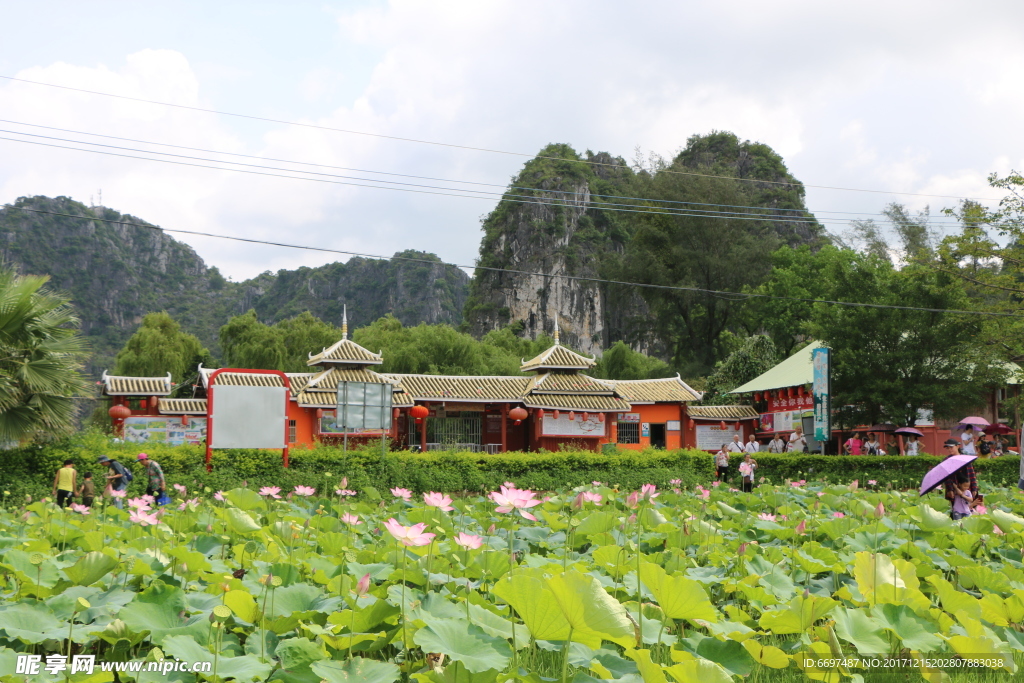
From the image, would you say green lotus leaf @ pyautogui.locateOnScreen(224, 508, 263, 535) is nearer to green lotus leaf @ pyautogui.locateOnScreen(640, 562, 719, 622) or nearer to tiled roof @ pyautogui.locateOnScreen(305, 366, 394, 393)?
green lotus leaf @ pyautogui.locateOnScreen(640, 562, 719, 622)

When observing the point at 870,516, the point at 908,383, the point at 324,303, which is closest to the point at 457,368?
the point at 908,383

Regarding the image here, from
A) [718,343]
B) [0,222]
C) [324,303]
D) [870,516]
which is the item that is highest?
[0,222]

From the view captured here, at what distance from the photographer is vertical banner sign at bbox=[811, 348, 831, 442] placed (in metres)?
18.0

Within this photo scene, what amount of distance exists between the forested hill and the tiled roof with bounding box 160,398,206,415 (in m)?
35.5

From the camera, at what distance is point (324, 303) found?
63719 millimetres

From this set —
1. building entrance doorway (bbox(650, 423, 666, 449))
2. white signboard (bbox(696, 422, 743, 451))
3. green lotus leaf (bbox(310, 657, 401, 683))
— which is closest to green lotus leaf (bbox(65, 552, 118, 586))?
green lotus leaf (bbox(310, 657, 401, 683))

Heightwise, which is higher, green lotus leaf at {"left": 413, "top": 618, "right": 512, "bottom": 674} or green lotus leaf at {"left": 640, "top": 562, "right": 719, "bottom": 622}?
green lotus leaf at {"left": 640, "top": 562, "right": 719, "bottom": 622}

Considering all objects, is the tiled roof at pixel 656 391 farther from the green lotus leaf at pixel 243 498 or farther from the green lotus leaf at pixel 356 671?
the green lotus leaf at pixel 356 671

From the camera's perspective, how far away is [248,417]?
39.3 feet

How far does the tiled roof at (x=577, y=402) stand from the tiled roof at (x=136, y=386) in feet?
33.7

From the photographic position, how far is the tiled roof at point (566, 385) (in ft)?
75.8

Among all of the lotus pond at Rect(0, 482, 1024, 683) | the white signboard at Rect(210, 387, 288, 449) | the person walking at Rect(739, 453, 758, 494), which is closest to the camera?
the lotus pond at Rect(0, 482, 1024, 683)

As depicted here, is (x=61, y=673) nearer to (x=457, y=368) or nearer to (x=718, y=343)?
(x=457, y=368)

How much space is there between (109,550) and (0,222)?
6754cm
